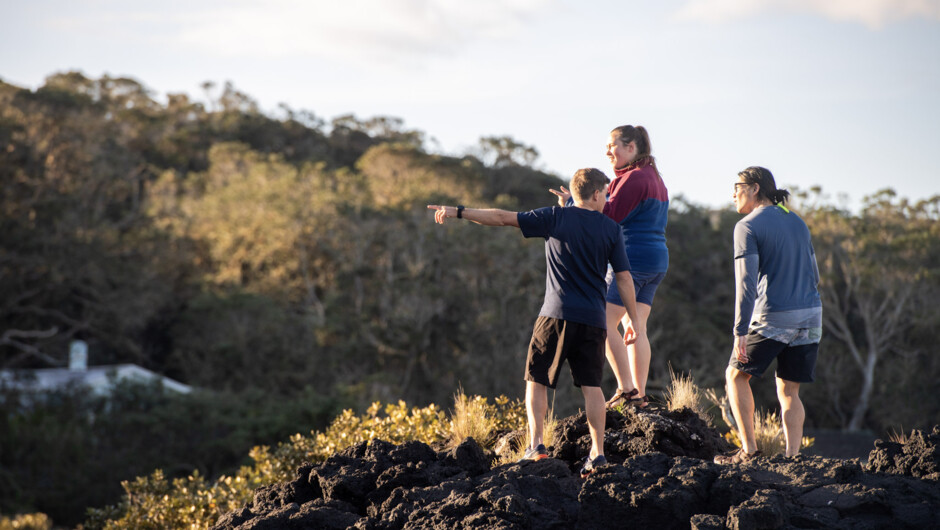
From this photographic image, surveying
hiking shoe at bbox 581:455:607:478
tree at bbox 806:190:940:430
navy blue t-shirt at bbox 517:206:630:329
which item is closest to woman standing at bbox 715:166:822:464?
navy blue t-shirt at bbox 517:206:630:329

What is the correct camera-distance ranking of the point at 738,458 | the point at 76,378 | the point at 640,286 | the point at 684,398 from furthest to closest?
the point at 76,378 < the point at 684,398 < the point at 640,286 < the point at 738,458

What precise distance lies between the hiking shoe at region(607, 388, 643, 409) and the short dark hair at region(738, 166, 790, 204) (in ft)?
4.62

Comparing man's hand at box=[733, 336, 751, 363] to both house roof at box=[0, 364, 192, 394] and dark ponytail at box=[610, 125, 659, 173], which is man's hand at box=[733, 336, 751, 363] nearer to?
dark ponytail at box=[610, 125, 659, 173]

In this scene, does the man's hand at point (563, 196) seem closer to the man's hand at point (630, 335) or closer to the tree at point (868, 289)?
the man's hand at point (630, 335)

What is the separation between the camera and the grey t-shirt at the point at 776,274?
5.20m

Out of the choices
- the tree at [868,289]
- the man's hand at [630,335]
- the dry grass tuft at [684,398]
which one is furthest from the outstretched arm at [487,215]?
the tree at [868,289]

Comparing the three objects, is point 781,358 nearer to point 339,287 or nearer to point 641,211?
point 641,211

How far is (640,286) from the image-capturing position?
5.82 m

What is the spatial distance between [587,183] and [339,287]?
88.0ft

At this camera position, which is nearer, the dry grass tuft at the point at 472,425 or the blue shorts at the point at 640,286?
the blue shorts at the point at 640,286

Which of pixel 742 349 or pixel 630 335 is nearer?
pixel 742 349

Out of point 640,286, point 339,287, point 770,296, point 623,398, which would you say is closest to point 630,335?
point 640,286

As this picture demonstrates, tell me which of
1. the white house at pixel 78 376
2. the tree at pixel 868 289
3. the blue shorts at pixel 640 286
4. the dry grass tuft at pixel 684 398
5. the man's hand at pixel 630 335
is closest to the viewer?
the man's hand at pixel 630 335

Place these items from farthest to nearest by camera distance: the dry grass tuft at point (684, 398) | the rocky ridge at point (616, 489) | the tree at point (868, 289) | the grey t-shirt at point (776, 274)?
the tree at point (868, 289)
the dry grass tuft at point (684, 398)
the grey t-shirt at point (776, 274)
the rocky ridge at point (616, 489)
